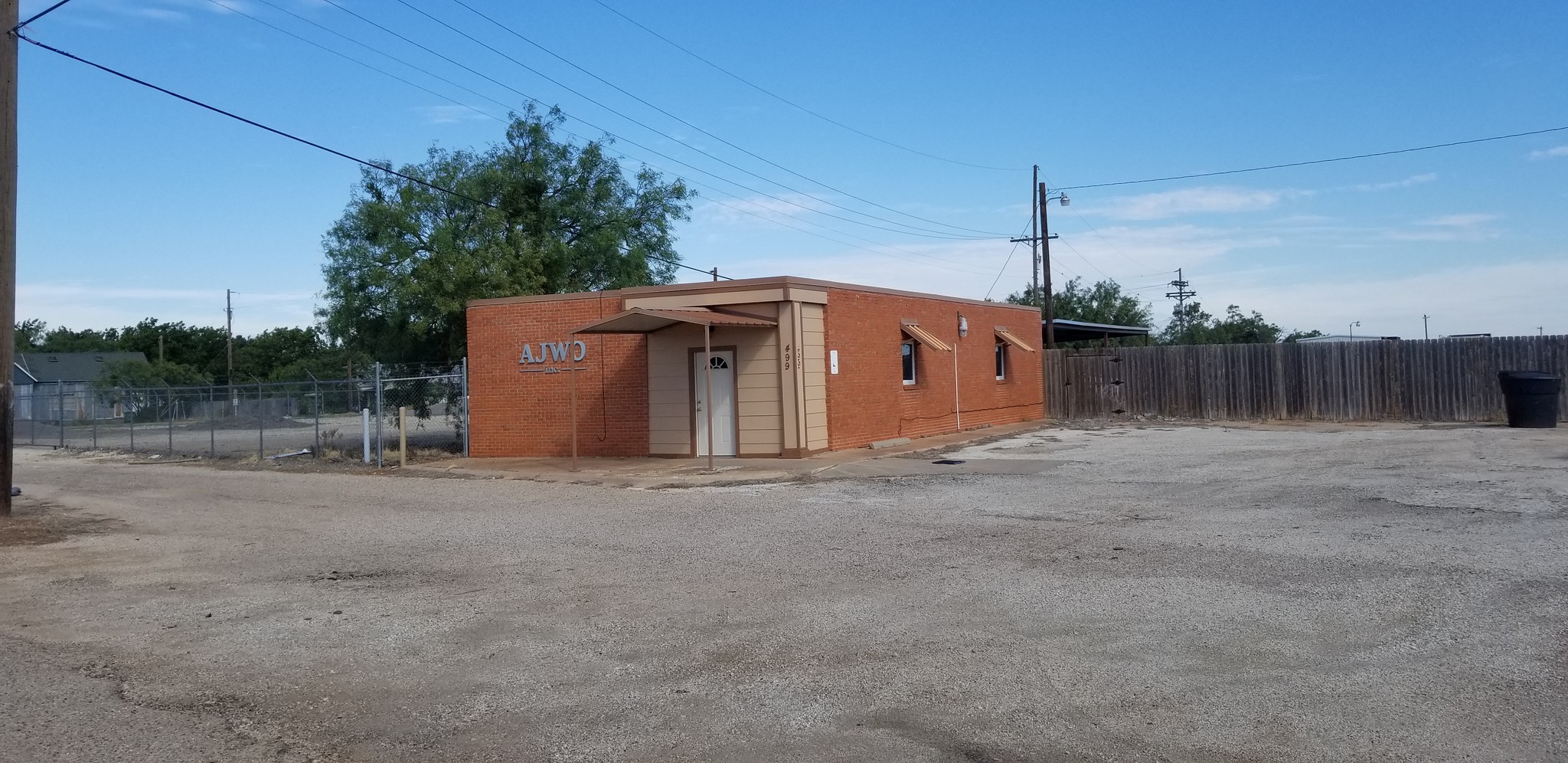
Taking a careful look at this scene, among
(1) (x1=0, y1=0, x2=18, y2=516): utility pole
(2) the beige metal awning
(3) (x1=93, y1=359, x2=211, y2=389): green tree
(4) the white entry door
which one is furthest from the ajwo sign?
(3) (x1=93, y1=359, x2=211, y2=389): green tree

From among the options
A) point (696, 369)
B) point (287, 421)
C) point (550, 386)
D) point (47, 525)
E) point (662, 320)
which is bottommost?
point (47, 525)

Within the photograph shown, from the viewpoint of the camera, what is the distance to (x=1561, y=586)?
812 cm

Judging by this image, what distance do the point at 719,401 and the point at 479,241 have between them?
10.2 meters

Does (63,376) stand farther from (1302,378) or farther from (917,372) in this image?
(1302,378)

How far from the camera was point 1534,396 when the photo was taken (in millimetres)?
24062

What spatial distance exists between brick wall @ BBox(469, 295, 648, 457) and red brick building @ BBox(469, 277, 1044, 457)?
25mm

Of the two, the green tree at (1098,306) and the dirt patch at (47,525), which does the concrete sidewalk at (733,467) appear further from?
the green tree at (1098,306)

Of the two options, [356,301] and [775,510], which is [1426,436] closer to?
[775,510]

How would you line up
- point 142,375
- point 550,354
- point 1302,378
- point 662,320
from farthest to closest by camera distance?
point 142,375 → point 1302,378 → point 550,354 → point 662,320

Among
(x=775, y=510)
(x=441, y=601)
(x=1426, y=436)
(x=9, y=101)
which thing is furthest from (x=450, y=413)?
(x=1426, y=436)

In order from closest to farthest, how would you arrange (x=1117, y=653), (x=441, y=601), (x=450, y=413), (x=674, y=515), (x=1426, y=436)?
(x=1117, y=653) < (x=441, y=601) < (x=674, y=515) < (x=1426, y=436) < (x=450, y=413)

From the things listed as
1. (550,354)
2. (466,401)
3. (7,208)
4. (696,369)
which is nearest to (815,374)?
(696,369)

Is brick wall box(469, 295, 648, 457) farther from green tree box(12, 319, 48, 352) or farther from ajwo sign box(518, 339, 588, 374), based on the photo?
green tree box(12, 319, 48, 352)

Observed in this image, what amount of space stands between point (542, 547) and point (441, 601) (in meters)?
2.63
